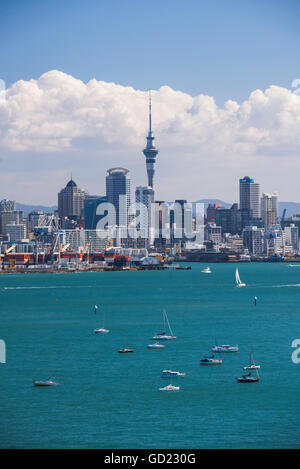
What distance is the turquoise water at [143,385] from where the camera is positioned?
26.0 m

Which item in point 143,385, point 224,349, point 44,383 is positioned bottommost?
point 143,385

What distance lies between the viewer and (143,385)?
33.1 m

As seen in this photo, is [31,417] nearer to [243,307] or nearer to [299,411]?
[299,411]

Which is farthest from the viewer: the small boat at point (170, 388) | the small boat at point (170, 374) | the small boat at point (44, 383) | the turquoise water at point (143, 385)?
the small boat at point (170, 374)

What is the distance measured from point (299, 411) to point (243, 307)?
39.9 metres

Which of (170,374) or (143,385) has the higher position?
(170,374)

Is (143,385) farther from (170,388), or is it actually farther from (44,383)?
(44,383)

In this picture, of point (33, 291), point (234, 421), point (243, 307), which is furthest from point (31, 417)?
point (33, 291)

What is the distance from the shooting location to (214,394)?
3145cm
